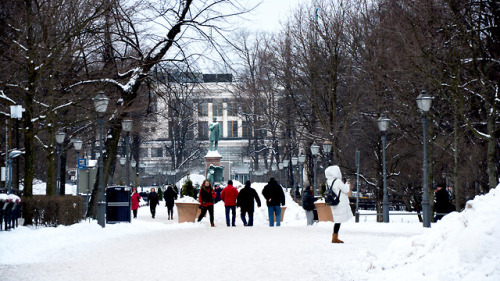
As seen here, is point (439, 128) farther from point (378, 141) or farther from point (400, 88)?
point (378, 141)

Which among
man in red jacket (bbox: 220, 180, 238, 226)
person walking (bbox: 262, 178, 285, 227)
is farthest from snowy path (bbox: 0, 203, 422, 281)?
man in red jacket (bbox: 220, 180, 238, 226)

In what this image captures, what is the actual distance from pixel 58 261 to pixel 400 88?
20.6 metres

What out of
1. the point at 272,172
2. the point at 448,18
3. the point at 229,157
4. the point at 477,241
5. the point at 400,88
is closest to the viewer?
the point at 477,241

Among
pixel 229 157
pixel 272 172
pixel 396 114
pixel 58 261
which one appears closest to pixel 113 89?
pixel 396 114

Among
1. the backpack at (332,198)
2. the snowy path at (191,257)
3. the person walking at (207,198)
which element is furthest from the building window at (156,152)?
the backpack at (332,198)

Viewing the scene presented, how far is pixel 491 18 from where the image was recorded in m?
26.0

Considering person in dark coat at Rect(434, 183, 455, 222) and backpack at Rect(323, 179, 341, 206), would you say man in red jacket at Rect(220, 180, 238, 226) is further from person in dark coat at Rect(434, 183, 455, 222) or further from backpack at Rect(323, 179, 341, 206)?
backpack at Rect(323, 179, 341, 206)

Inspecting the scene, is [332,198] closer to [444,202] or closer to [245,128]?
[444,202]

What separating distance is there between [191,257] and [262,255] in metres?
1.17

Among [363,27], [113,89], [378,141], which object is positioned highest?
[363,27]

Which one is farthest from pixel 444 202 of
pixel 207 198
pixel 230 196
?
pixel 207 198

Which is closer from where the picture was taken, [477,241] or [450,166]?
[477,241]

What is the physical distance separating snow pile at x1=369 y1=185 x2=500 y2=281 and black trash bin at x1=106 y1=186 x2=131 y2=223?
15.4 meters

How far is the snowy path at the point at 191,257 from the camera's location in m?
9.86
